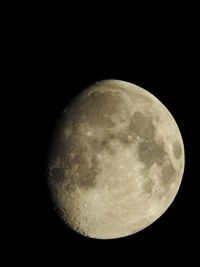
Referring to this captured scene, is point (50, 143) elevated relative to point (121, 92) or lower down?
lower down

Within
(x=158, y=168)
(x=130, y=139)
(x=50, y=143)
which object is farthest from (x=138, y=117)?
(x=50, y=143)

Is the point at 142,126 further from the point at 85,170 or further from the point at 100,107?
the point at 85,170

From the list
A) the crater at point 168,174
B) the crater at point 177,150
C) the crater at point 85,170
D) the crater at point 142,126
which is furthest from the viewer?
the crater at point 177,150

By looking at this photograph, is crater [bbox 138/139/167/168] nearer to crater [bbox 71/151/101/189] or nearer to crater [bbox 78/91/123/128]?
crater [bbox 78/91/123/128]

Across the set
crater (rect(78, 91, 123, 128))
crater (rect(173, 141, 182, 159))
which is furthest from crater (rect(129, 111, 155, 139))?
crater (rect(173, 141, 182, 159))

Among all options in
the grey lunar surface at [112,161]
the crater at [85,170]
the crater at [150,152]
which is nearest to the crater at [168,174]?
the grey lunar surface at [112,161]

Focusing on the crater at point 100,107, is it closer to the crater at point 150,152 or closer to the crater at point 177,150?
the crater at point 150,152

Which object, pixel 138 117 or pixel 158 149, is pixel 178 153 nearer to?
pixel 158 149

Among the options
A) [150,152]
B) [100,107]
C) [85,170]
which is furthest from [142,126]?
[85,170]
